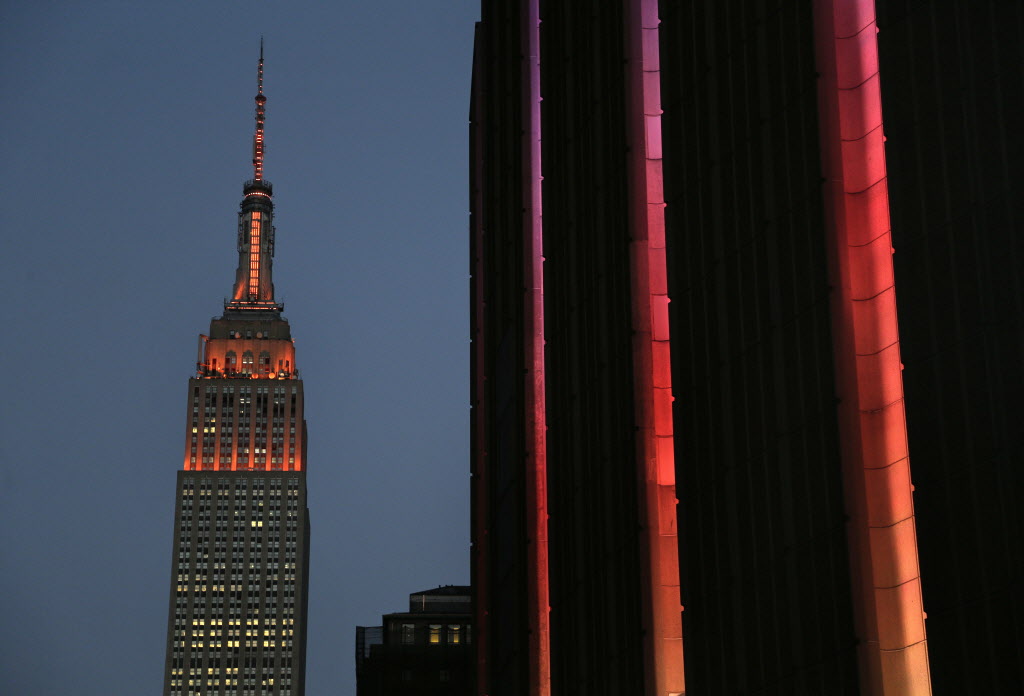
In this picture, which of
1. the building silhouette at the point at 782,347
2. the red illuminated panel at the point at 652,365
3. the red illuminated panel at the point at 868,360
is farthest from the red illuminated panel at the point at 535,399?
the red illuminated panel at the point at 868,360

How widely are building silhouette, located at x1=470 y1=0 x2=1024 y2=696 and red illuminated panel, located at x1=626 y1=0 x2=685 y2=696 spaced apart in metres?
0.08

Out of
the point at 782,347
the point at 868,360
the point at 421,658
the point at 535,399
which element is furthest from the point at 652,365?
the point at 421,658

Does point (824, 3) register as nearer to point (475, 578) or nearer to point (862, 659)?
Result: point (862, 659)

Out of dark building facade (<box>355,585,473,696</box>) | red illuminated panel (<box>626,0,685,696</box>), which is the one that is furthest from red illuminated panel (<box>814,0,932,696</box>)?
dark building facade (<box>355,585,473,696</box>)

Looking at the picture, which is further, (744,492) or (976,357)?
(744,492)

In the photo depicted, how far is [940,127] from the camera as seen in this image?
109ft

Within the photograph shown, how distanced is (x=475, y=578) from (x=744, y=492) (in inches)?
2070

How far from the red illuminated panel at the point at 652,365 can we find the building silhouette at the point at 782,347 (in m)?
0.08

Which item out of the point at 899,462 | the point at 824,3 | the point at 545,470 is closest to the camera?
the point at 899,462

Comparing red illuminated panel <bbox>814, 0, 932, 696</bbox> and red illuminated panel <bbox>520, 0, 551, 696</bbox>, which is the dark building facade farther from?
red illuminated panel <bbox>814, 0, 932, 696</bbox>

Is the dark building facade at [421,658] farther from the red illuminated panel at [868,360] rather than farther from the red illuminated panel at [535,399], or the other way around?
the red illuminated panel at [868,360]

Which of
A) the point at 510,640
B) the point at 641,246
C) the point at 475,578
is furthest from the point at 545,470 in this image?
the point at 475,578

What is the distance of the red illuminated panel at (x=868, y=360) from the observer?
35.1 m

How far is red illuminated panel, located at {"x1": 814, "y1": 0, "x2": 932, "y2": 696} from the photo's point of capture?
115 feet
